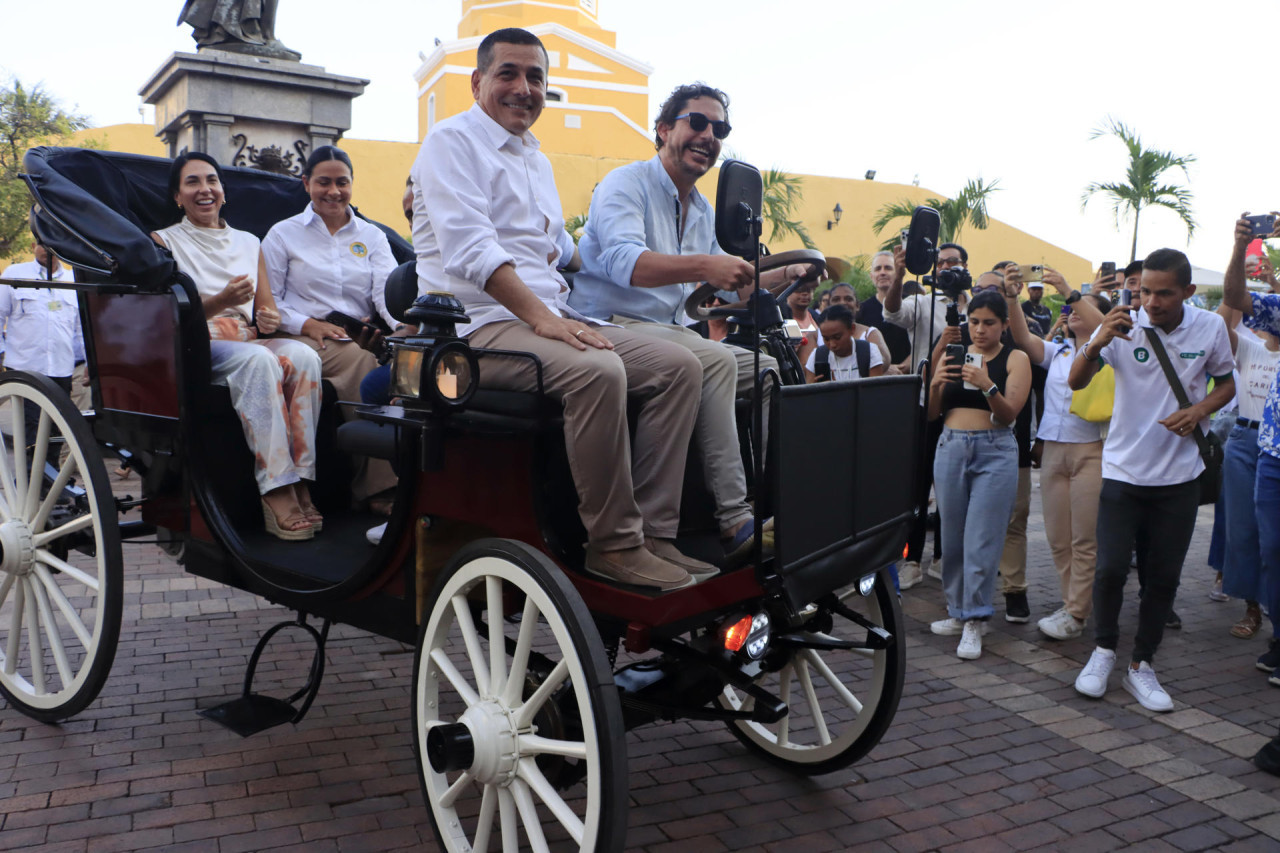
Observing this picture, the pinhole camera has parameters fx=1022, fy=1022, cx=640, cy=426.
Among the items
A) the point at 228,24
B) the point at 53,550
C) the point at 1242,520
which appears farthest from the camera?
the point at 228,24

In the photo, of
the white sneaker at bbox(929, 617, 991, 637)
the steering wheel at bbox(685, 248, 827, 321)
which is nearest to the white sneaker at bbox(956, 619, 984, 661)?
the white sneaker at bbox(929, 617, 991, 637)

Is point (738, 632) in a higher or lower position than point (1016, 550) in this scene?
higher

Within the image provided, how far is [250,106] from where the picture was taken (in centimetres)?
852

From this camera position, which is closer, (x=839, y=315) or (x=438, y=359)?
(x=438, y=359)

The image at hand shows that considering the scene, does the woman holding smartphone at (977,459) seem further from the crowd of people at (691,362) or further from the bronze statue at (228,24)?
the bronze statue at (228,24)

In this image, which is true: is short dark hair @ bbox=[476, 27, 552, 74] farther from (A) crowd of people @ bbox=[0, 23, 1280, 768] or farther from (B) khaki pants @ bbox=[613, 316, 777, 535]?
(B) khaki pants @ bbox=[613, 316, 777, 535]

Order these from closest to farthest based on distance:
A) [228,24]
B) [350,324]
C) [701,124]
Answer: [701,124], [350,324], [228,24]

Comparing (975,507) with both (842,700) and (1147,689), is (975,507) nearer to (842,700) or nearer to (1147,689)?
(1147,689)

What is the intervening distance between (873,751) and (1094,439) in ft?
8.25

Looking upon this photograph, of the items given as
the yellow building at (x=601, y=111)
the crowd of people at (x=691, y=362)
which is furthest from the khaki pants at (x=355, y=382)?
the yellow building at (x=601, y=111)

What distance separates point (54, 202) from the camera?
388cm

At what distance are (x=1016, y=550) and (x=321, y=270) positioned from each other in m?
4.15

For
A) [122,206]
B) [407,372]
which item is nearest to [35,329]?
[122,206]

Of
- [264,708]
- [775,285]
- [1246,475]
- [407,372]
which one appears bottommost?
[264,708]
